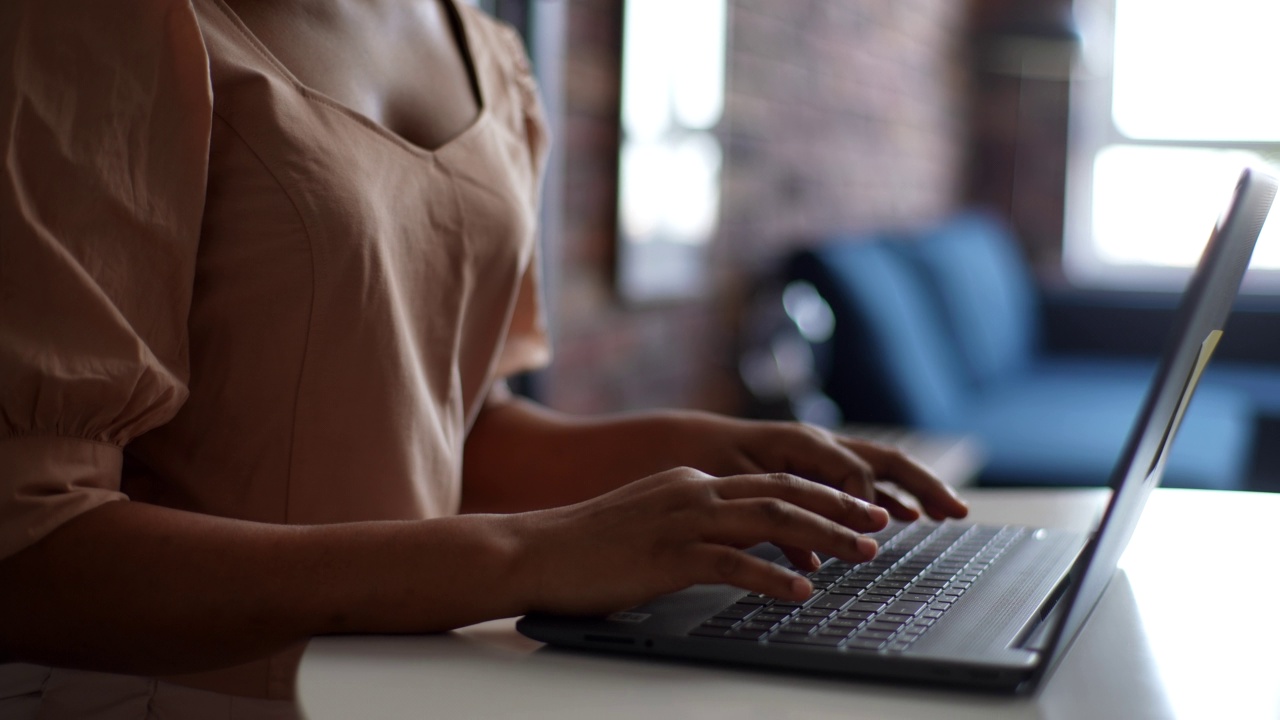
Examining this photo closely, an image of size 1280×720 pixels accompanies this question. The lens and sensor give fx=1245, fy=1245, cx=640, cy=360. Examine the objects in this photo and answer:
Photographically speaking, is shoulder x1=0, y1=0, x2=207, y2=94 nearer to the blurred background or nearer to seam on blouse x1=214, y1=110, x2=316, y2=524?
seam on blouse x1=214, y1=110, x2=316, y2=524

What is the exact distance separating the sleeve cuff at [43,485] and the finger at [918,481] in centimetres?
50

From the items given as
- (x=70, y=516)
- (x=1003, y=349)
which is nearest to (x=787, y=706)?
(x=70, y=516)

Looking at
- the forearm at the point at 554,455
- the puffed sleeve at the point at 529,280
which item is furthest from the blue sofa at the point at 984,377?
the forearm at the point at 554,455

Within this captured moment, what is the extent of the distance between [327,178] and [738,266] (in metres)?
2.35

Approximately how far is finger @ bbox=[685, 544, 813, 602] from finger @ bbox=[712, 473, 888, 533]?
36mm

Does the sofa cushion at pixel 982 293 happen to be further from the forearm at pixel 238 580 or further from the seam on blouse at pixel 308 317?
the forearm at pixel 238 580

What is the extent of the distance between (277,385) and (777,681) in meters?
0.38

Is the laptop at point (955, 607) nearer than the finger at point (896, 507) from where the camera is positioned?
Yes

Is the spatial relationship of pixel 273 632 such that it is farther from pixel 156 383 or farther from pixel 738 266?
pixel 738 266

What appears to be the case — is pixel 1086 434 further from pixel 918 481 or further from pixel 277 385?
pixel 277 385

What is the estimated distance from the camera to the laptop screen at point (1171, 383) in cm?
56

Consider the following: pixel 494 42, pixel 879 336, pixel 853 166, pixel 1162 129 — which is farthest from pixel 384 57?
pixel 1162 129

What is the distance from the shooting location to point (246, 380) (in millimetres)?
772

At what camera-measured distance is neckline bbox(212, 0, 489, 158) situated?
0.79 metres
